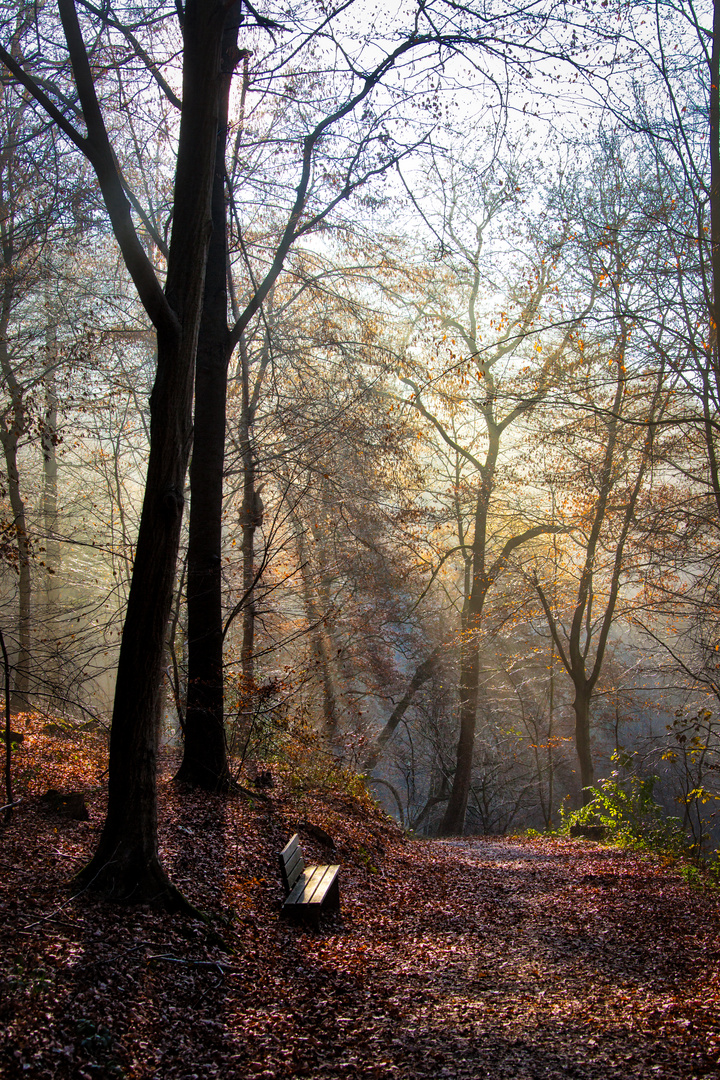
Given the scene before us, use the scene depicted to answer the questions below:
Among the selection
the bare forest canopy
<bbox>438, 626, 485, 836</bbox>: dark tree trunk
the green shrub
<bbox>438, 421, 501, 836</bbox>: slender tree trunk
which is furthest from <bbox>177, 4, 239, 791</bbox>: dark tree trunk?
<bbox>438, 626, 485, 836</bbox>: dark tree trunk

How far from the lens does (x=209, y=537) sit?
24.6ft

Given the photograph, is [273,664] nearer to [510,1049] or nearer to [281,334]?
[281,334]

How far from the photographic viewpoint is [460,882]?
797 centimetres

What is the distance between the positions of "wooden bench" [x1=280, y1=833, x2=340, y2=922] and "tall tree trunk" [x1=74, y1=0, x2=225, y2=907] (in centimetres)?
107

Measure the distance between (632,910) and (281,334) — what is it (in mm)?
9340

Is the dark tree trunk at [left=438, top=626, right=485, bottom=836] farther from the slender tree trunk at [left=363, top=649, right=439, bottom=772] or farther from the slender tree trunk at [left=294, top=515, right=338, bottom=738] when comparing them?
the slender tree trunk at [left=294, top=515, right=338, bottom=738]

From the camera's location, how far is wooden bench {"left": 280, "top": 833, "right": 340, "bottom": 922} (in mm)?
5016

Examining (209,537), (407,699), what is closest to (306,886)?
(209,537)

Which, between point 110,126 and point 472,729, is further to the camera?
point 472,729

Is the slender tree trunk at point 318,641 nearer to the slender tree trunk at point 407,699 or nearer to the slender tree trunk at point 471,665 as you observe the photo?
the slender tree trunk at point 407,699

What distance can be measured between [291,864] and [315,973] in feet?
3.93

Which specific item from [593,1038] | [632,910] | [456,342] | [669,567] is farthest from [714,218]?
[456,342]

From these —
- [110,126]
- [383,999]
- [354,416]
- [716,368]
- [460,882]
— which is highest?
[110,126]

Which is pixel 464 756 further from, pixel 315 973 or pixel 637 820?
pixel 315 973
